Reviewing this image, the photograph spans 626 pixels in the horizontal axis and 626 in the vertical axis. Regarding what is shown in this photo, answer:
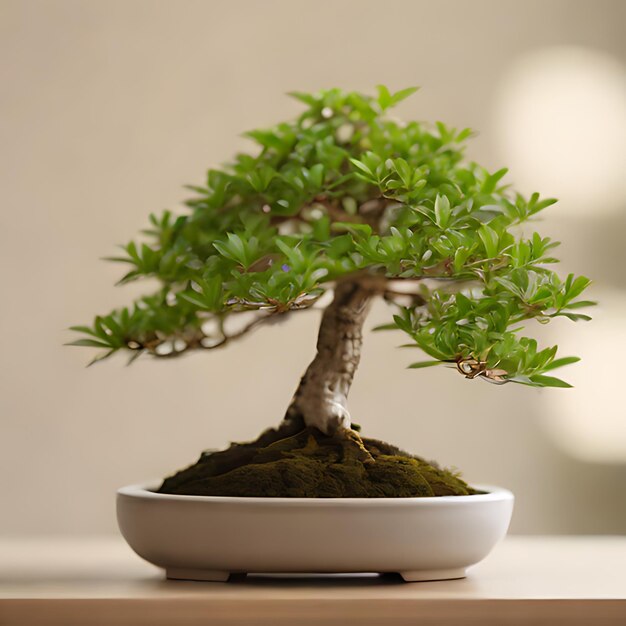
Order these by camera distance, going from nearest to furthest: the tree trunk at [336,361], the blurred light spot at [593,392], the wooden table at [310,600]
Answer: the wooden table at [310,600], the tree trunk at [336,361], the blurred light spot at [593,392]

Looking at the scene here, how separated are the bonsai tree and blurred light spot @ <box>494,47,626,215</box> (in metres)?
1.32

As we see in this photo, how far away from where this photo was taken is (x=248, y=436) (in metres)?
2.09

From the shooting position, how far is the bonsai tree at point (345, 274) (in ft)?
2.62

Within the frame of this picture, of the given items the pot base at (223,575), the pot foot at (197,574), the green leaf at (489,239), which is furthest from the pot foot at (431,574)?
the green leaf at (489,239)

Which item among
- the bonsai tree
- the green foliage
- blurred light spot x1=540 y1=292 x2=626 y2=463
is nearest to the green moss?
the bonsai tree

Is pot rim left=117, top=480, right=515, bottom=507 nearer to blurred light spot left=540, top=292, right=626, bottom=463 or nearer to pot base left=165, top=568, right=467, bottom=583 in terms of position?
pot base left=165, top=568, right=467, bottom=583

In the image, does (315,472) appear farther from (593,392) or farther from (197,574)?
(593,392)

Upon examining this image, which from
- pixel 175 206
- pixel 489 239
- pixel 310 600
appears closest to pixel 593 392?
pixel 175 206

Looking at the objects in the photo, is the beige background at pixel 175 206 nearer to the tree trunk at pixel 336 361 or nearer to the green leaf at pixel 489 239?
the tree trunk at pixel 336 361

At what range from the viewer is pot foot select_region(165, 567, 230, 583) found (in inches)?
31.3

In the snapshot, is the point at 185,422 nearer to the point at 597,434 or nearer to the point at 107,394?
the point at 107,394

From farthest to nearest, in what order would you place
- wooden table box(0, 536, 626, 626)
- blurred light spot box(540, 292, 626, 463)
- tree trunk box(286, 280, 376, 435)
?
blurred light spot box(540, 292, 626, 463), tree trunk box(286, 280, 376, 435), wooden table box(0, 536, 626, 626)

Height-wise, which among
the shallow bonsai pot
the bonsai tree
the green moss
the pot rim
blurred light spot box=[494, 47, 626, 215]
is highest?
blurred light spot box=[494, 47, 626, 215]

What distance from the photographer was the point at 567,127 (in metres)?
2.24
